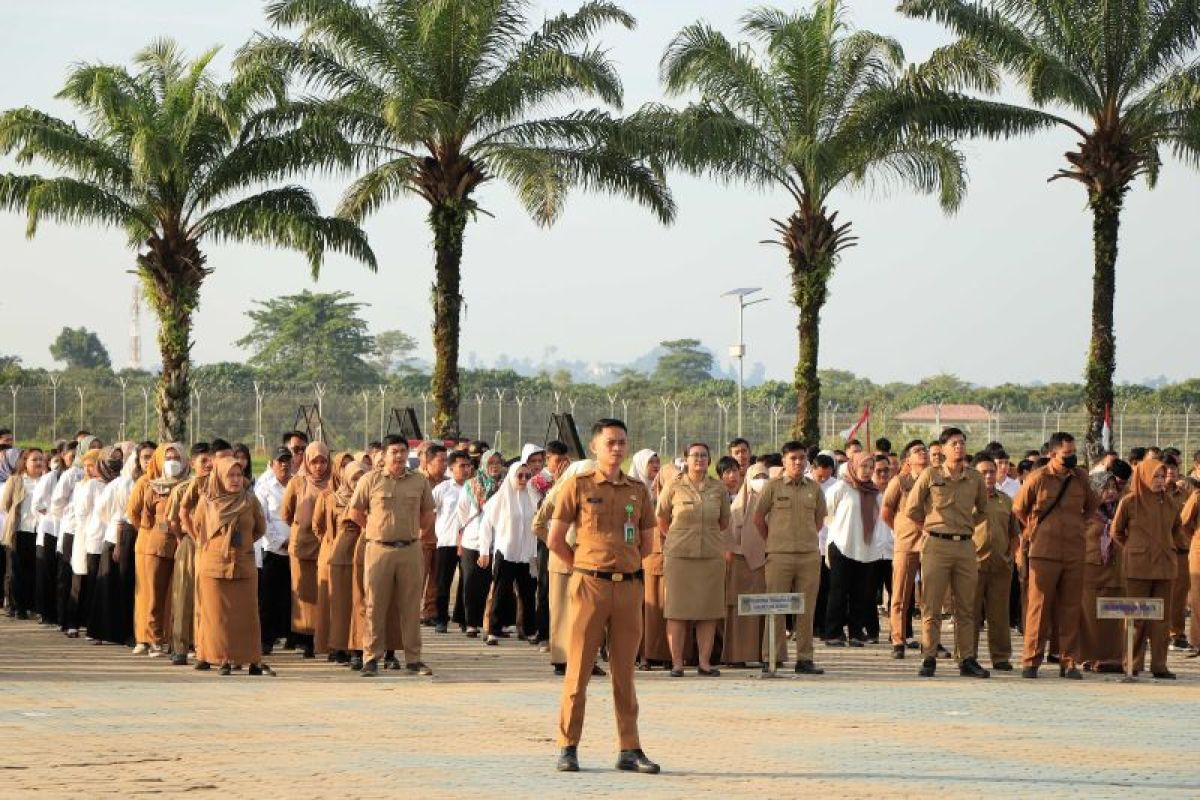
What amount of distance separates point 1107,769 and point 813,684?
16.4 feet

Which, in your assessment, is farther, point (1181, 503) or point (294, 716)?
point (1181, 503)

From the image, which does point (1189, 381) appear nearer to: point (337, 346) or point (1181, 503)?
point (337, 346)

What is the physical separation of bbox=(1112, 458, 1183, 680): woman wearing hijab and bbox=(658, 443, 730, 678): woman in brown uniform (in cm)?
352

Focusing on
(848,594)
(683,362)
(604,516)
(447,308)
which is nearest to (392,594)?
(604,516)

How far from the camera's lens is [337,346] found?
102812 mm

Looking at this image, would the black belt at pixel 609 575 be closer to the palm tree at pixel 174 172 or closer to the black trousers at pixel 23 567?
the black trousers at pixel 23 567

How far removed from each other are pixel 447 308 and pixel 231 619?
1590cm

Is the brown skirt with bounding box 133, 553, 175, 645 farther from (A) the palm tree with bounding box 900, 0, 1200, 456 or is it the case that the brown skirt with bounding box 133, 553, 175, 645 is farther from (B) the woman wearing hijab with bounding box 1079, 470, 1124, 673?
(A) the palm tree with bounding box 900, 0, 1200, 456

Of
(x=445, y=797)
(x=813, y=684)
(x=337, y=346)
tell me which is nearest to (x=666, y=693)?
(x=813, y=684)

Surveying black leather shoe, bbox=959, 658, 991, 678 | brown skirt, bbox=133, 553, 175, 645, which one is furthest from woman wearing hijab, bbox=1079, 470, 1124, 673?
brown skirt, bbox=133, 553, 175, 645

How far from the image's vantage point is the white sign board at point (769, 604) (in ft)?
54.7

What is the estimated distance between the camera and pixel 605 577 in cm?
1195

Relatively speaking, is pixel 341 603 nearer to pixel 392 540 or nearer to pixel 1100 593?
pixel 392 540

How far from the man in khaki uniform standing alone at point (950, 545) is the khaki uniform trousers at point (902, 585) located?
1.65m
